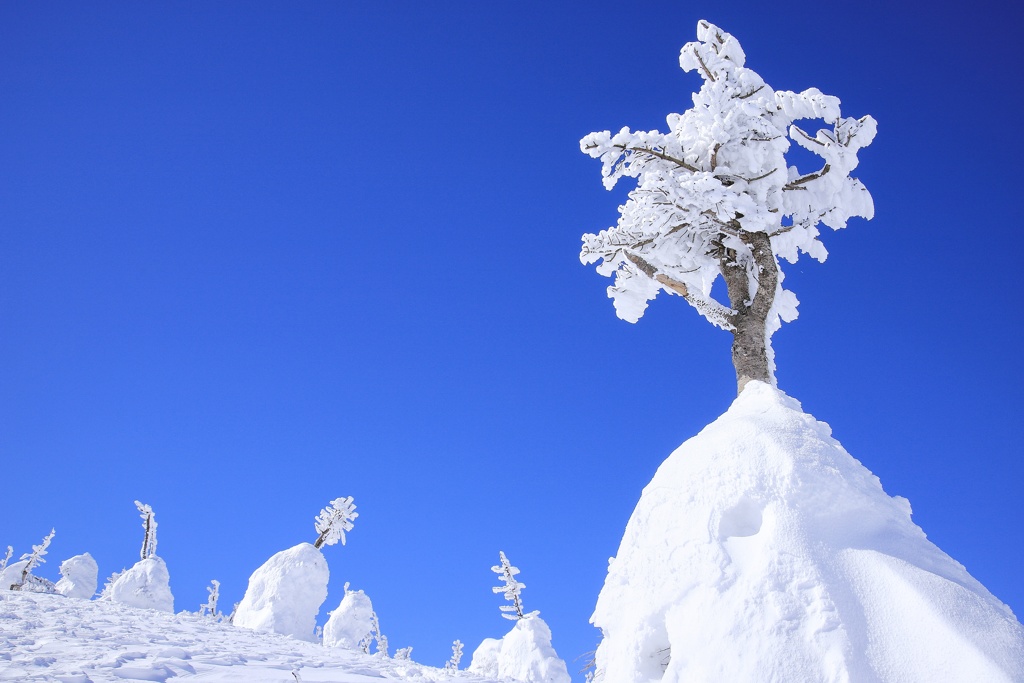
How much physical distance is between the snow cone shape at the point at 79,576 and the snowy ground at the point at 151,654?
1730 centimetres

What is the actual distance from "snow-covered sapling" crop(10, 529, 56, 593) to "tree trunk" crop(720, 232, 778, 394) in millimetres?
35580

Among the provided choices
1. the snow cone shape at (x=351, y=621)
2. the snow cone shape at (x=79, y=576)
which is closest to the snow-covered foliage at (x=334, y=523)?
the snow cone shape at (x=351, y=621)

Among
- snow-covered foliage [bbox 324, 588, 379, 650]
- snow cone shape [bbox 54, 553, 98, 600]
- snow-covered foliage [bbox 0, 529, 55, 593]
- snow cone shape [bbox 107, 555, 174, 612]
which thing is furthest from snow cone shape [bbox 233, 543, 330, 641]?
snow-covered foliage [bbox 0, 529, 55, 593]

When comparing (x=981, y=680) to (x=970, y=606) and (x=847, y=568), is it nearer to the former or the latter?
(x=970, y=606)

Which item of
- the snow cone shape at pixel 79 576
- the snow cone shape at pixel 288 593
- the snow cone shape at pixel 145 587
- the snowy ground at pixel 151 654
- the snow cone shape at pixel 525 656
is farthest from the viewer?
the snow cone shape at pixel 79 576

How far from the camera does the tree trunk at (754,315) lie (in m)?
6.27

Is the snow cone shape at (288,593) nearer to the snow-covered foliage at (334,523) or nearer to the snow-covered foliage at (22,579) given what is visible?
the snow-covered foliage at (334,523)

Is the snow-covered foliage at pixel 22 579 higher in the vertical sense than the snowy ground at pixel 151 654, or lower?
higher

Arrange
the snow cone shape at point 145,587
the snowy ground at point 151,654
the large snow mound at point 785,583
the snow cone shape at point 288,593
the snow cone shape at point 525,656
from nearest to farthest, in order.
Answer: the large snow mound at point 785,583 → the snowy ground at point 151,654 → the snow cone shape at point 288,593 → the snow cone shape at point 145,587 → the snow cone shape at point 525,656

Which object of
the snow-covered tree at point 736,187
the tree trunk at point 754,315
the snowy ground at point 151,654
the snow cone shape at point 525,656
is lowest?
the snowy ground at point 151,654

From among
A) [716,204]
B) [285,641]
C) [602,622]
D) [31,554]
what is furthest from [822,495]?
[31,554]

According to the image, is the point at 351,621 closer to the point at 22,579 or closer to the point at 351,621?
the point at 351,621

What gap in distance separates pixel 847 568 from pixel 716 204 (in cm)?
379

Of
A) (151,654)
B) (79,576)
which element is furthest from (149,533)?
(151,654)
